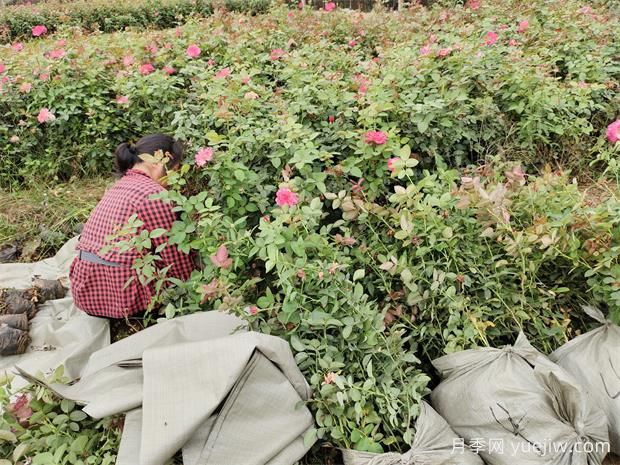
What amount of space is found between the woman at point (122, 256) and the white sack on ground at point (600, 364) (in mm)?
1598

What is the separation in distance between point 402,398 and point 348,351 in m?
0.23

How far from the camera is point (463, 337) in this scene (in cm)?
172

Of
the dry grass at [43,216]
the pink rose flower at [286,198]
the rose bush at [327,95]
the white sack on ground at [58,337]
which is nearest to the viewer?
the pink rose flower at [286,198]

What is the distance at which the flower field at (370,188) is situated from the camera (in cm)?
164

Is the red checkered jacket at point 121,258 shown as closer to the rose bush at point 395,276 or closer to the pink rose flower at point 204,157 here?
the rose bush at point 395,276

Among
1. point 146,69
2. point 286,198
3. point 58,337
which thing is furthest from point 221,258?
point 146,69

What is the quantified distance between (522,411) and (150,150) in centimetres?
196

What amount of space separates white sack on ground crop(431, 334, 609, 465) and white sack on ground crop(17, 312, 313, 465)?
1.78ft

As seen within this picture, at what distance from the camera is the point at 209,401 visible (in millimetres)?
1396

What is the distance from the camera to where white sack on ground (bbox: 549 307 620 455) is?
64.2 inches

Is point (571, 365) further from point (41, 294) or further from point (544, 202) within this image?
point (41, 294)

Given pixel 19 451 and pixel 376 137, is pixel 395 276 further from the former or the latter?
pixel 19 451

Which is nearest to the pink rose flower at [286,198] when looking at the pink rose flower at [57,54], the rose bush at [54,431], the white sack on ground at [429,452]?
the white sack on ground at [429,452]

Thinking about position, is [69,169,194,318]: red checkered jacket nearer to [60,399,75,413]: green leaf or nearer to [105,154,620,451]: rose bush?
[105,154,620,451]: rose bush
